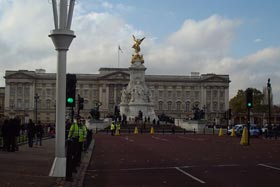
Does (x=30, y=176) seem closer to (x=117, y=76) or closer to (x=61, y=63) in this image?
(x=61, y=63)

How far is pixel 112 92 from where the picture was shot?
189750 millimetres

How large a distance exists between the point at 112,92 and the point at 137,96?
8171 centimetres

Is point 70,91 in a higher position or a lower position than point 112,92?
lower

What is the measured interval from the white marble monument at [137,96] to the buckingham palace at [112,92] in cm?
7507

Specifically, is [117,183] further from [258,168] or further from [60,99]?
[258,168]

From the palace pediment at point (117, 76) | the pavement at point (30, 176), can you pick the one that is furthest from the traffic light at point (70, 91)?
the palace pediment at point (117, 76)

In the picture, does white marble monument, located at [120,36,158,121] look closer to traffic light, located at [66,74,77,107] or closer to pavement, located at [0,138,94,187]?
traffic light, located at [66,74,77,107]

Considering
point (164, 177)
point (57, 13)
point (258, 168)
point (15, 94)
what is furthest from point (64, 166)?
point (15, 94)

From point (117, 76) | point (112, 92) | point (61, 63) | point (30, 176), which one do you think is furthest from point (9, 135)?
point (112, 92)

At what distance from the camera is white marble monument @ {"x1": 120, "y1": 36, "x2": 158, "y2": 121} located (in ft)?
357

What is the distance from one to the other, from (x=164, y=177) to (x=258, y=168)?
4.45 metres

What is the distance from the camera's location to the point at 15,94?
619 feet

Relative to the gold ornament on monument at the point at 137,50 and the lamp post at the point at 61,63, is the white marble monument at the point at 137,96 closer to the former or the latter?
the gold ornament on monument at the point at 137,50

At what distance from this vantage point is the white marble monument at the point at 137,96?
357 feet
